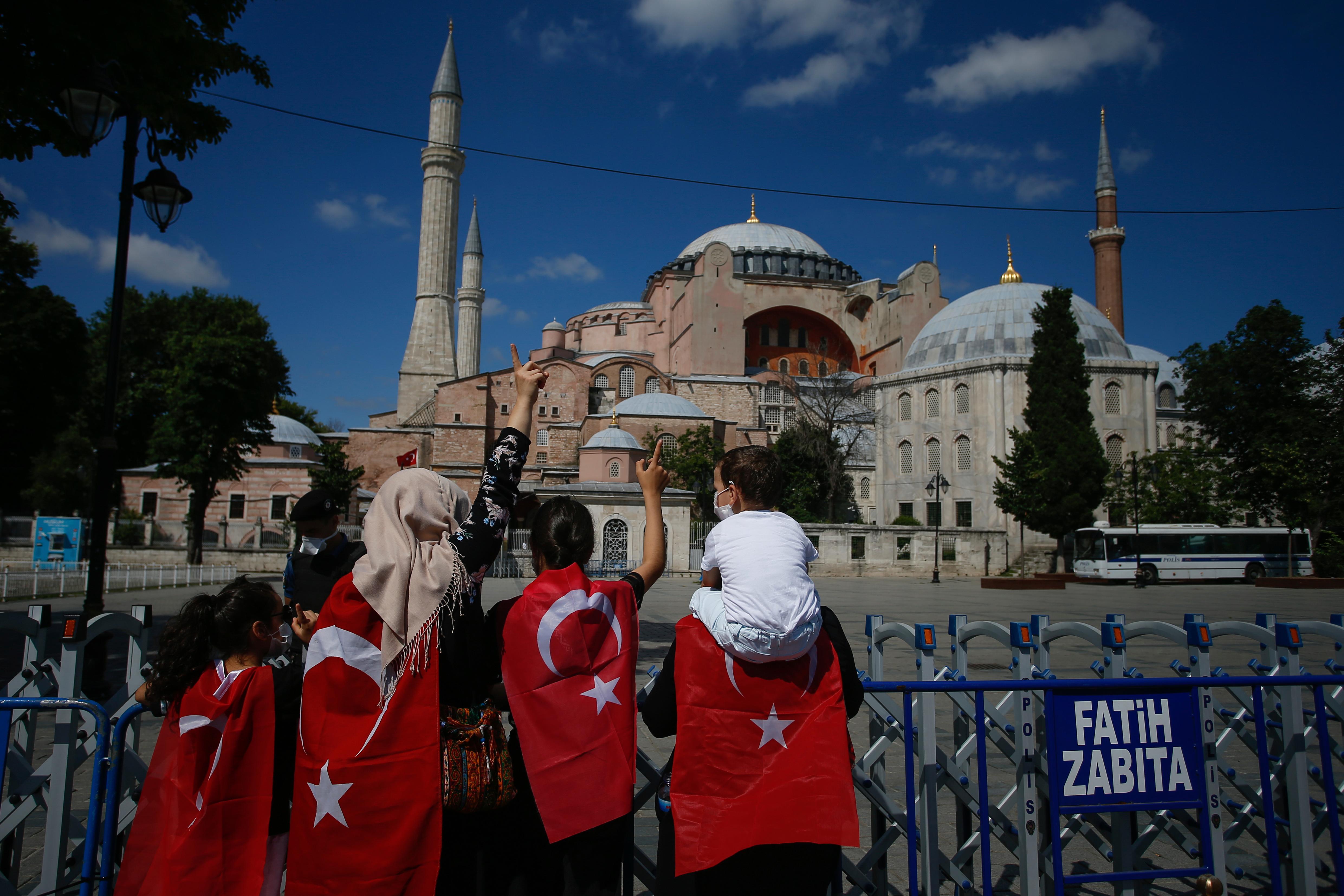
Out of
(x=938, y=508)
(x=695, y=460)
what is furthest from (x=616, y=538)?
(x=938, y=508)

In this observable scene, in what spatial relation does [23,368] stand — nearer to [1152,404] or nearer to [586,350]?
[586,350]

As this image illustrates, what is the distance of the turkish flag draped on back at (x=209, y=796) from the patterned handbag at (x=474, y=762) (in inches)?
23.3

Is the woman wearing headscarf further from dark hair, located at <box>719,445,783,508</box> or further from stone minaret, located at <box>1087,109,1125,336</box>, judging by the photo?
stone minaret, located at <box>1087,109,1125,336</box>

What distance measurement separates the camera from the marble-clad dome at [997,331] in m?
35.0

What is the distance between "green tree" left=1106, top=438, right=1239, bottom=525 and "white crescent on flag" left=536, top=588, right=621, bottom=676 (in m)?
31.0

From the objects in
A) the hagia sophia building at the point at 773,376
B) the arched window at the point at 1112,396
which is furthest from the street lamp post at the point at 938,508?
the arched window at the point at 1112,396

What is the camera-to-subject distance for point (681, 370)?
147 feet

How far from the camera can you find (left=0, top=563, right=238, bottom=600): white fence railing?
49.9 ft

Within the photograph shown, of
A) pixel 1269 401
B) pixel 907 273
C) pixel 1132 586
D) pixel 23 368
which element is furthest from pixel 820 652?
pixel 907 273

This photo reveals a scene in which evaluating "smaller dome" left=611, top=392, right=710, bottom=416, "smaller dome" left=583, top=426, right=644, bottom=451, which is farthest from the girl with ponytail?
"smaller dome" left=611, top=392, right=710, bottom=416

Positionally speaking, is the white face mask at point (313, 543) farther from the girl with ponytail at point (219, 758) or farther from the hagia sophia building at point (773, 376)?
the hagia sophia building at point (773, 376)

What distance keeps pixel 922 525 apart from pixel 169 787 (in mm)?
32268

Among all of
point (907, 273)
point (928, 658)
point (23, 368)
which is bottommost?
point (928, 658)

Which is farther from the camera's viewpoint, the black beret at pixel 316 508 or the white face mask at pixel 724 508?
the black beret at pixel 316 508
